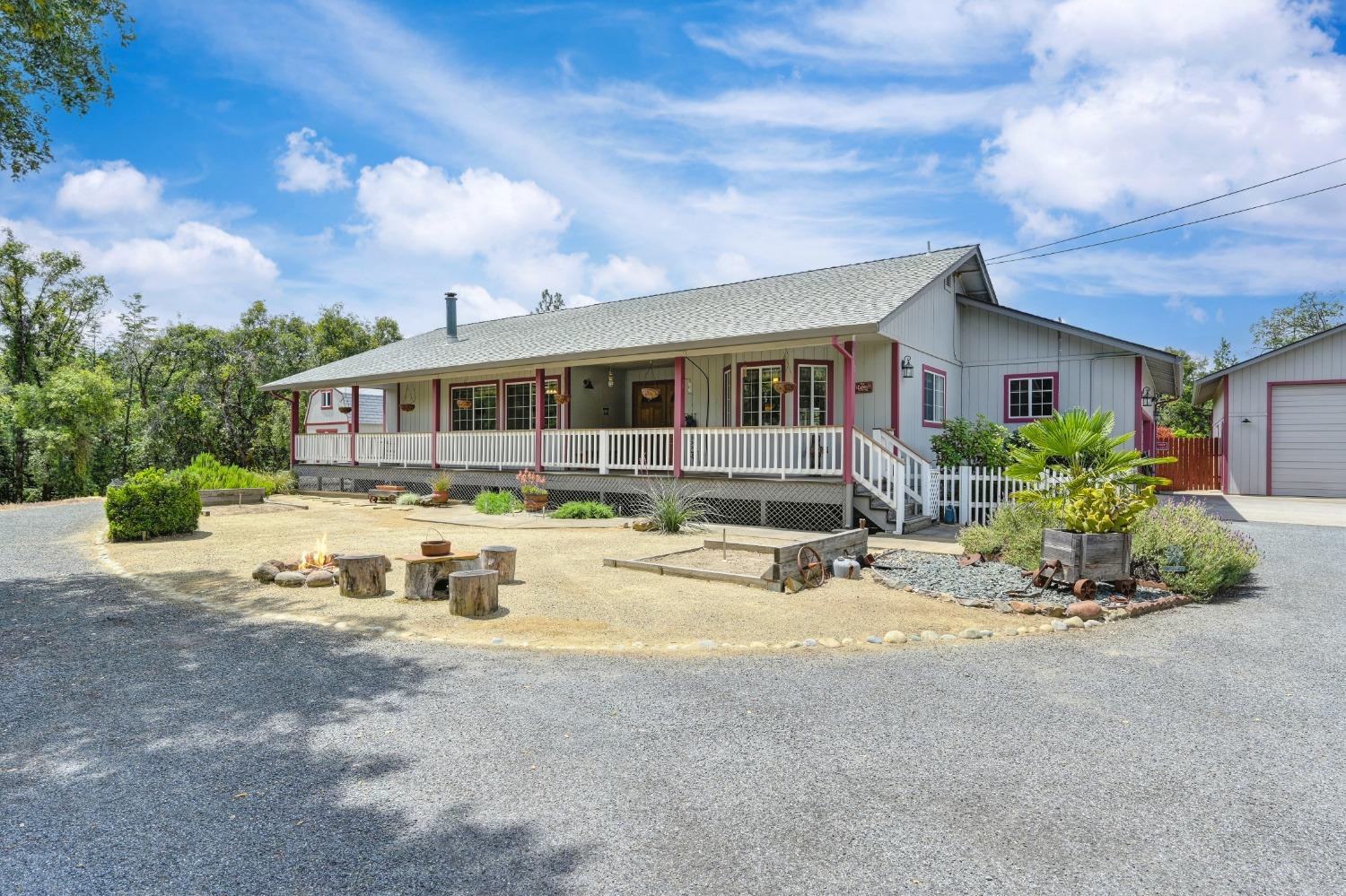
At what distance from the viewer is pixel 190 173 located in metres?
18.5

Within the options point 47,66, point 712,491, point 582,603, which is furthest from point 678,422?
point 47,66

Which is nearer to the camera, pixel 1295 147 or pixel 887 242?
pixel 1295 147

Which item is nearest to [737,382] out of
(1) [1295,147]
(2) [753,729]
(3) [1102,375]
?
(3) [1102,375]

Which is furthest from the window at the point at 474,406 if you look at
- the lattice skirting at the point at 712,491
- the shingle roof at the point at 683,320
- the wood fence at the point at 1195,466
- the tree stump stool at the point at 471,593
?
the wood fence at the point at 1195,466

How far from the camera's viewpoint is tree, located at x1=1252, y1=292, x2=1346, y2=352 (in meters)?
37.0

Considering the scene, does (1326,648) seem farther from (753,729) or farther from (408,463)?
(408,463)

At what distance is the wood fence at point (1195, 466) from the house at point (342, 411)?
22219mm

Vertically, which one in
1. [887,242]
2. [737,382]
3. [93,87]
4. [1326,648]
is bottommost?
[1326,648]

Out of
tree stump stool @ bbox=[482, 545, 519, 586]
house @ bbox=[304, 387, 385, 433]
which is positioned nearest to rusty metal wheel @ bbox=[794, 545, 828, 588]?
tree stump stool @ bbox=[482, 545, 519, 586]

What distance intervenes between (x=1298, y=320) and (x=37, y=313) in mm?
56698

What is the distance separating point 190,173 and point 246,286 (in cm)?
1275

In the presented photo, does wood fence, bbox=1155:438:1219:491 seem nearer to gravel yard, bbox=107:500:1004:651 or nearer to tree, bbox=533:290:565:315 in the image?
gravel yard, bbox=107:500:1004:651

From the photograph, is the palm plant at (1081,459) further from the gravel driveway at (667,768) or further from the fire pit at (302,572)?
the fire pit at (302,572)

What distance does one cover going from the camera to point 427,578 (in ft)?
22.4
